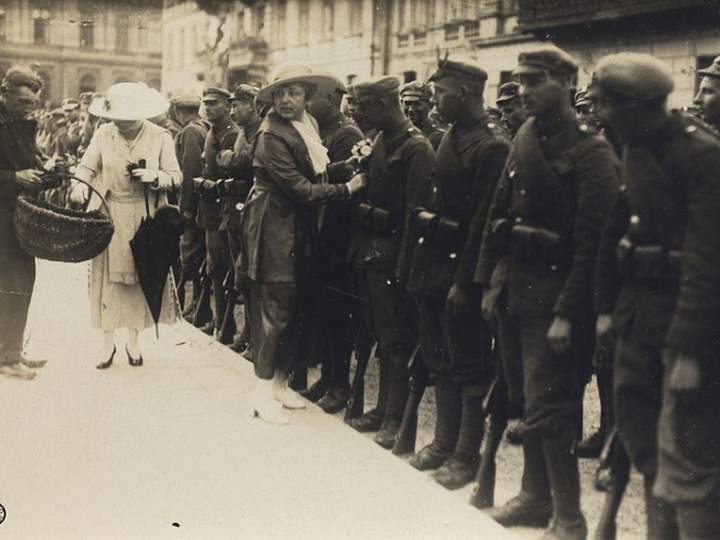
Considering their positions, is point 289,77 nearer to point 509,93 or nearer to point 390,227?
point 390,227

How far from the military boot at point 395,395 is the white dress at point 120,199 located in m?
2.77

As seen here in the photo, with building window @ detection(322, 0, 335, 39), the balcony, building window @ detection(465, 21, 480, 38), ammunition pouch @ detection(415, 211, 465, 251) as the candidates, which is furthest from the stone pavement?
building window @ detection(465, 21, 480, 38)

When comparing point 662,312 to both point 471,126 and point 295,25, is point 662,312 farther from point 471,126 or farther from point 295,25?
point 295,25

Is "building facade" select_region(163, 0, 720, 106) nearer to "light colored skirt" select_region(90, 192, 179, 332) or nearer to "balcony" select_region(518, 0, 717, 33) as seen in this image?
"balcony" select_region(518, 0, 717, 33)

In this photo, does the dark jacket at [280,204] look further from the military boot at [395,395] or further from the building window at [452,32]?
the building window at [452,32]

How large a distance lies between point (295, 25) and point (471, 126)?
26.0 feet

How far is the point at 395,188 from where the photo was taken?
550 cm

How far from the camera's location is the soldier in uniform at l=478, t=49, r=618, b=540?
3.94 meters

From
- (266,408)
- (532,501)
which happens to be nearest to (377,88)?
(266,408)

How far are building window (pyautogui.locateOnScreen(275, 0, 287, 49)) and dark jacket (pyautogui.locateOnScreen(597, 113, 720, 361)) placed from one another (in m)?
8.78

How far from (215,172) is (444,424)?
4.32 meters

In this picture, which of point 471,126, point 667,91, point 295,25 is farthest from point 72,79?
point 667,91

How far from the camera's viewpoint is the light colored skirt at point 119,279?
7430mm

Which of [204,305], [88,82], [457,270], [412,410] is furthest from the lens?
[88,82]
